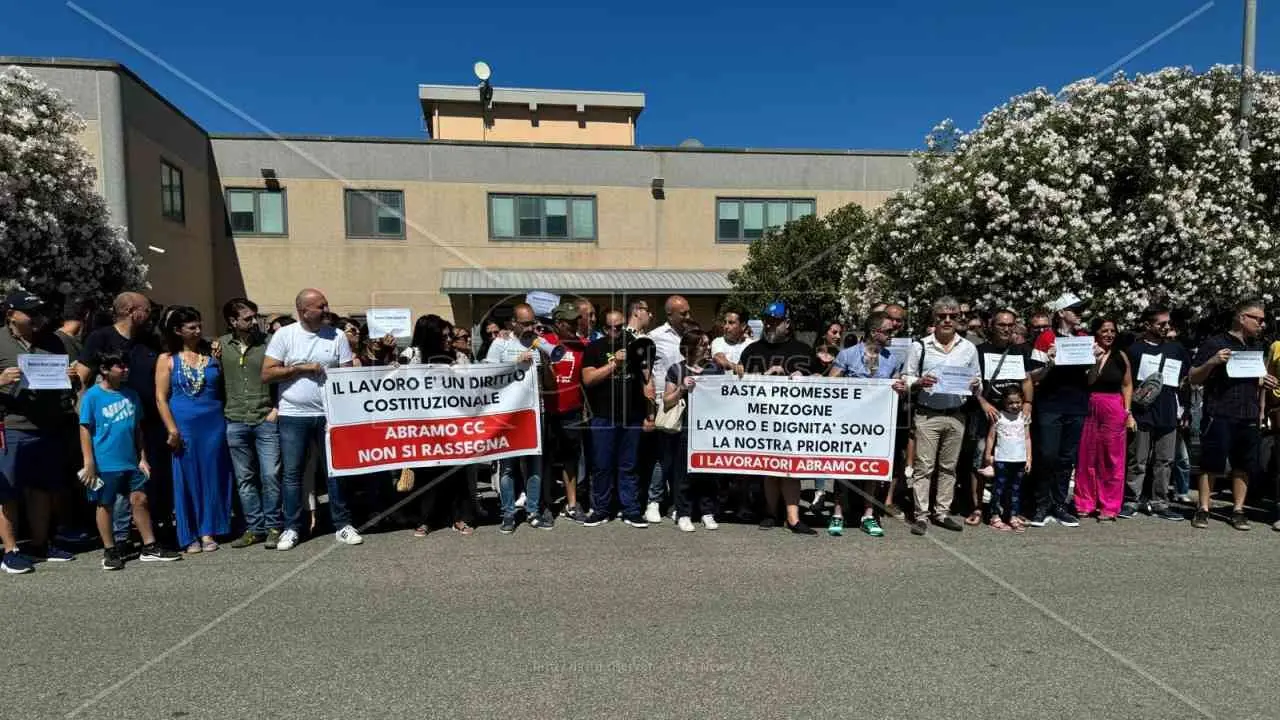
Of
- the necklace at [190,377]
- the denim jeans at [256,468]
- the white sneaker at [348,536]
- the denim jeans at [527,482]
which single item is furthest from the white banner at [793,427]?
the necklace at [190,377]

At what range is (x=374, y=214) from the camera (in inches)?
960

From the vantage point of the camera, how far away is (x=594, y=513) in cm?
712

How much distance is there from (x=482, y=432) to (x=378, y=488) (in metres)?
1.48

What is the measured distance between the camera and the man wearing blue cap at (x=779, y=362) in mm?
6848

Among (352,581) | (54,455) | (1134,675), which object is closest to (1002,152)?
(1134,675)

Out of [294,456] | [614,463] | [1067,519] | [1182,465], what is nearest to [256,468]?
[294,456]

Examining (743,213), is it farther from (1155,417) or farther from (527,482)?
(527,482)

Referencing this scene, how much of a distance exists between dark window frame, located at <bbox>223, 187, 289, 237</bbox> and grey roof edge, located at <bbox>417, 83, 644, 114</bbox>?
671 inches

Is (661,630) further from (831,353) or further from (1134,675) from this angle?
(831,353)

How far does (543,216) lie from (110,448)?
20.6 m

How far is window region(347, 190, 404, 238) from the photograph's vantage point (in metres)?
24.2

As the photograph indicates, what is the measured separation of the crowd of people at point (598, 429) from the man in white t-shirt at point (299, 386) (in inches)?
0.7

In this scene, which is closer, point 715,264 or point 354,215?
point 354,215

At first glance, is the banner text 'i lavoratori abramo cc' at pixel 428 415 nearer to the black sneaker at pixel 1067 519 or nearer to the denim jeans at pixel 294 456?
the denim jeans at pixel 294 456
